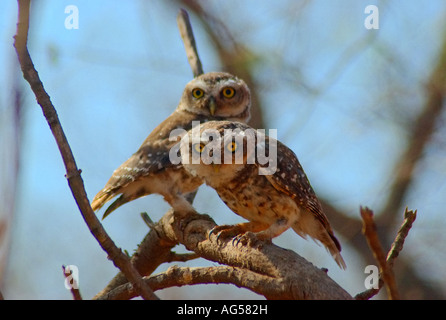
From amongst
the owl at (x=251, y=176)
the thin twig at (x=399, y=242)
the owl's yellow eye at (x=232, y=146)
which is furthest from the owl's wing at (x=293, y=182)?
the thin twig at (x=399, y=242)

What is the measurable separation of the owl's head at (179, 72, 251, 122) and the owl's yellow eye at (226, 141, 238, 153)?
244 cm

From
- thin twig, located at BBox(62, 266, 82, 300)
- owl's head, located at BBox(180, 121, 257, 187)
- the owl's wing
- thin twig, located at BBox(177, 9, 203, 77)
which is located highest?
thin twig, located at BBox(177, 9, 203, 77)

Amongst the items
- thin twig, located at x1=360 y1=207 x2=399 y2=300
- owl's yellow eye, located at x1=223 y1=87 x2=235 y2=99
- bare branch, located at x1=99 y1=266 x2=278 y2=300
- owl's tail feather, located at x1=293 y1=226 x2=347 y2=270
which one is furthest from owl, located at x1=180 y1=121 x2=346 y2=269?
owl's yellow eye, located at x1=223 y1=87 x2=235 y2=99

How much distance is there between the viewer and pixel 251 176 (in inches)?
154

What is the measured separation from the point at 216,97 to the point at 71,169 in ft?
12.6

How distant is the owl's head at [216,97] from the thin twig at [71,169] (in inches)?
144

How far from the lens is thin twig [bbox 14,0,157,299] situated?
2518 mm

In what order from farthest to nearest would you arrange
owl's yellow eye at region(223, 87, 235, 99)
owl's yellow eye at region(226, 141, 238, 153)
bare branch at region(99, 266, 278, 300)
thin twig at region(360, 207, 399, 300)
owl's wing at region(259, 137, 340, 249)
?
1. owl's yellow eye at region(223, 87, 235, 99)
2. owl's wing at region(259, 137, 340, 249)
3. owl's yellow eye at region(226, 141, 238, 153)
4. bare branch at region(99, 266, 278, 300)
5. thin twig at region(360, 207, 399, 300)

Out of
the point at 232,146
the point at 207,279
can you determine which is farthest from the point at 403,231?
the point at 232,146

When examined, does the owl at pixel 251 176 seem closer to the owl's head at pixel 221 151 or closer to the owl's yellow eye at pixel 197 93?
the owl's head at pixel 221 151

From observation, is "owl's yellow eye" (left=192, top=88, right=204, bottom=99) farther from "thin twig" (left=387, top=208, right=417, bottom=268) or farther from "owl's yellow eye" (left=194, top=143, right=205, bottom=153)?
"thin twig" (left=387, top=208, right=417, bottom=268)

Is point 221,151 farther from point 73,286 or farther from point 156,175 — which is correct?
point 73,286
